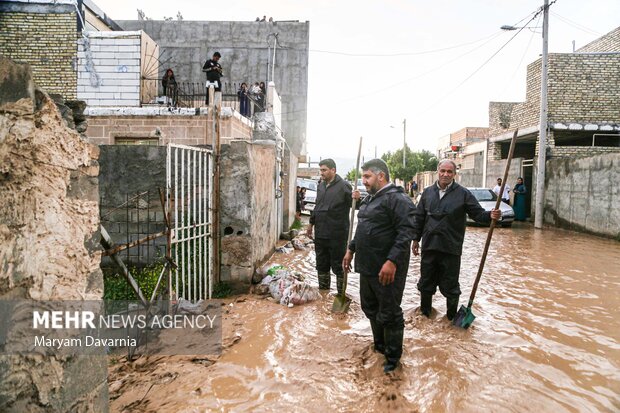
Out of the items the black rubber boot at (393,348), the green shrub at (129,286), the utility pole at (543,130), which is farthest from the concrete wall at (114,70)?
the utility pole at (543,130)

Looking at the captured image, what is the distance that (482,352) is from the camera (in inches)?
156

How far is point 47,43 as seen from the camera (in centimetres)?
1194

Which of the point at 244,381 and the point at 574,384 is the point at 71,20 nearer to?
the point at 244,381

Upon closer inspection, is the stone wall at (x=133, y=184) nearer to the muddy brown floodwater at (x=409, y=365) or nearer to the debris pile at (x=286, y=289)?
the debris pile at (x=286, y=289)

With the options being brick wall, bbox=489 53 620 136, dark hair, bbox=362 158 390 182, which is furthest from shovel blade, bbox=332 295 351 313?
brick wall, bbox=489 53 620 136

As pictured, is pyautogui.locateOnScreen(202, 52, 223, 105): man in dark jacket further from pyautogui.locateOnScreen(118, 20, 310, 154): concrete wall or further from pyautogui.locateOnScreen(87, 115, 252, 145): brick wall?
pyautogui.locateOnScreen(118, 20, 310, 154): concrete wall

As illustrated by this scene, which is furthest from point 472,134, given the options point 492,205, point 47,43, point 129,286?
point 129,286

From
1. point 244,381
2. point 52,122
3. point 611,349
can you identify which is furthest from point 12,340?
point 611,349

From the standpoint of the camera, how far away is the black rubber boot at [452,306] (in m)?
4.65

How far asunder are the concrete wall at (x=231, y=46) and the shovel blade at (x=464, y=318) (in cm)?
1830

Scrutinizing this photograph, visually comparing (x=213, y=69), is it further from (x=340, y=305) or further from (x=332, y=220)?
(x=340, y=305)

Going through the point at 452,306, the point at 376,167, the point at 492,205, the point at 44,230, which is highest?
the point at 376,167

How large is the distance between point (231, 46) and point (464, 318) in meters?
19.4

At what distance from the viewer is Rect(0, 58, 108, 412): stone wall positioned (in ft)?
5.96
